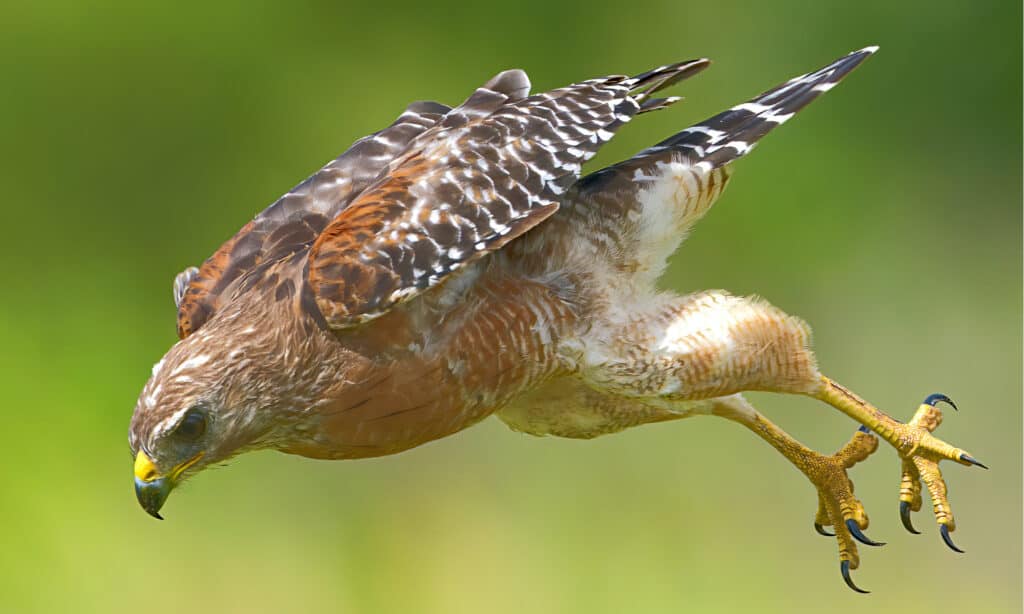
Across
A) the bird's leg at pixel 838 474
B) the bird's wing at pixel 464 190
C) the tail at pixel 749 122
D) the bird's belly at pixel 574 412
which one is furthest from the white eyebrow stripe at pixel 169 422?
the bird's leg at pixel 838 474

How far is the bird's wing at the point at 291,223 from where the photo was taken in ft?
9.89

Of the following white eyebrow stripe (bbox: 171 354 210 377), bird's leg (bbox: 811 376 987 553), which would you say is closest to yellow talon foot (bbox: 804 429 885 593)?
bird's leg (bbox: 811 376 987 553)

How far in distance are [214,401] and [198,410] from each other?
4 cm

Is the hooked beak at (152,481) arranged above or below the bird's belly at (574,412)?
above

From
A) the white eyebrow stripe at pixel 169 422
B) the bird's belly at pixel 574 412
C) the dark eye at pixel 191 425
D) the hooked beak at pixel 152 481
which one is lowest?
the bird's belly at pixel 574 412

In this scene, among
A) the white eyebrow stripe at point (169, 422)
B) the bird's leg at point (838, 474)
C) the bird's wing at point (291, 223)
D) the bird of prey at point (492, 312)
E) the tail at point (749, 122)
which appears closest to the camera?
the white eyebrow stripe at point (169, 422)

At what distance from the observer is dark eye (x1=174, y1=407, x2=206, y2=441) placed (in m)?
2.54

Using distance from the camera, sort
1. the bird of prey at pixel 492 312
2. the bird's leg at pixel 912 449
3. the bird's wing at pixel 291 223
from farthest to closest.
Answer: the bird's leg at pixel 912 449 → the bird's wing at pixel 291 223 → the bird of prey at pixel 492 312

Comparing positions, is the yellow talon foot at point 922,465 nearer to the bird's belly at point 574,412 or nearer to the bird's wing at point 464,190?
the bird's belly at point 574,412

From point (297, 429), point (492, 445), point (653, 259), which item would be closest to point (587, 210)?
point (653, 259)

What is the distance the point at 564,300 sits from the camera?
10.1ft

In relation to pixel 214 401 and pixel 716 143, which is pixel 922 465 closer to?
pixel 716 143

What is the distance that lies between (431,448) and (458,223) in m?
3.53

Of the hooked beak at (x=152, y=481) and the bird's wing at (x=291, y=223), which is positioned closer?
the hooked beak at (x=152, y=481)
